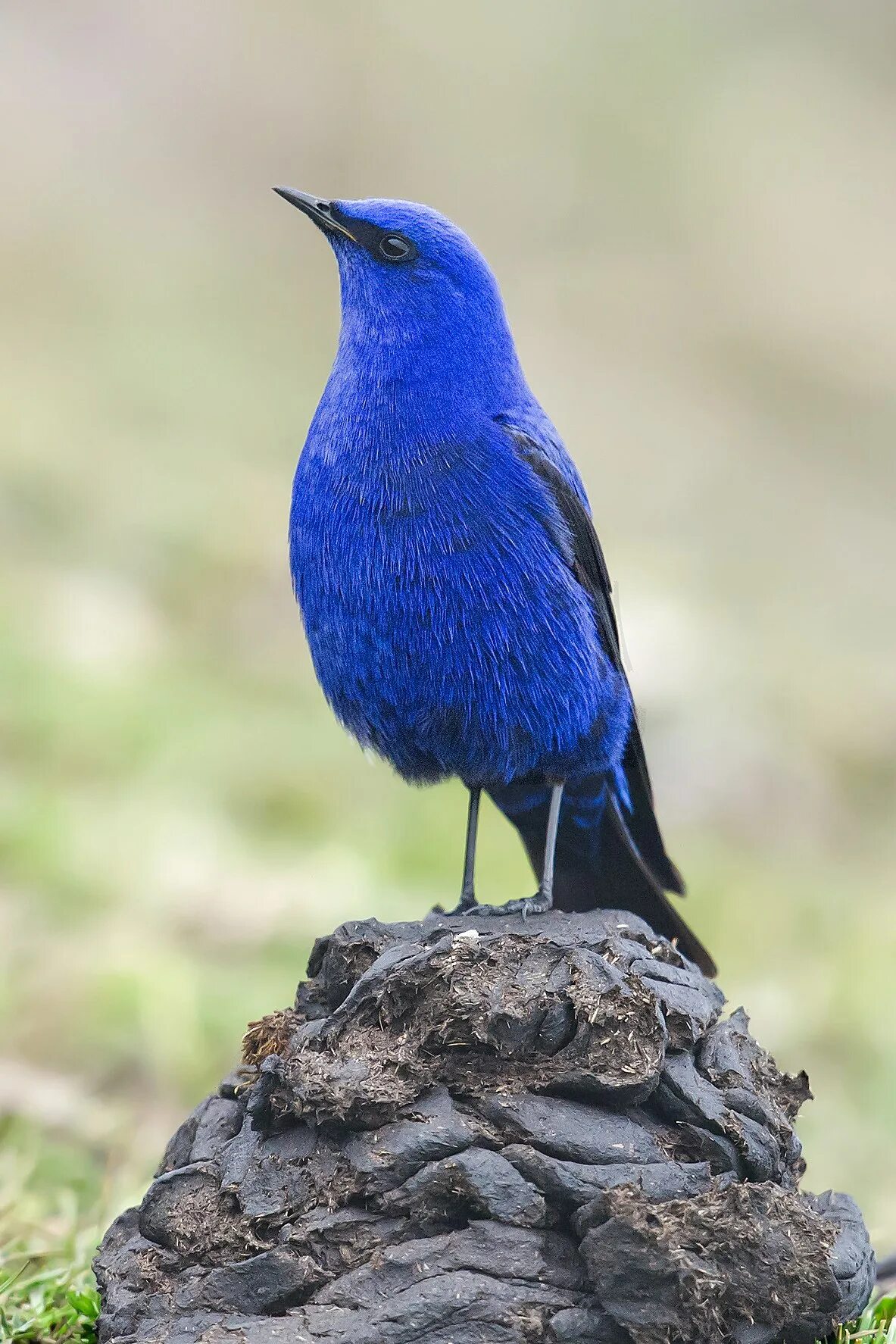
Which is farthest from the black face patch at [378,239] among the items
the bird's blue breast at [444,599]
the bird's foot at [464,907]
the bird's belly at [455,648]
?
the bird's foot at [464,907]

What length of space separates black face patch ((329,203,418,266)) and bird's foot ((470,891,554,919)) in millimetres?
1821

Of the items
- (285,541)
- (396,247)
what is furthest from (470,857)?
(285,541)

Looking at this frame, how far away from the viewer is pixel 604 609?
4457 mm

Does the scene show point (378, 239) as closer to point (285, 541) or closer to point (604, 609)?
point (604, 609)

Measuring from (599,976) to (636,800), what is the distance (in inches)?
52.1

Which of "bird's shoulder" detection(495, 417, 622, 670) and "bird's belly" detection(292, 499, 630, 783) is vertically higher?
"bird's shoulder" detection(495, 417, 622, 670)

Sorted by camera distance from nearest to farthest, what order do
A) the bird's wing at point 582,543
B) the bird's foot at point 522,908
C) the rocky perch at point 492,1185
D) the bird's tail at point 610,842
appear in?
the rocky perch at point 492,1185
the bird's foot at point 522,908
the bird's wing at point 582,543
the bird's tail at point 610,842

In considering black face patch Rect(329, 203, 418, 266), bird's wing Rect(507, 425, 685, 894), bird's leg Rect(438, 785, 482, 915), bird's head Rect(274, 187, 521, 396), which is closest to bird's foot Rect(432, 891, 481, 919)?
bird's leg Rect(438, 785, 482, 915)

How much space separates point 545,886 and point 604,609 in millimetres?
836

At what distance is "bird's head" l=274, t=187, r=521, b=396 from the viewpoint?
4285mm

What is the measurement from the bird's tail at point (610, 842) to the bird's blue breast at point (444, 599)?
0.32 meters

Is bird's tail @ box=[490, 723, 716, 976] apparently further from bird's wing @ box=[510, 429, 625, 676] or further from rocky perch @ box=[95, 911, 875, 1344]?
rocky perch @ box=[95, 911, 875, 1344]

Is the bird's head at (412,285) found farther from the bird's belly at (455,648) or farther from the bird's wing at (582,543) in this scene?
the bird's belly at (455,648)

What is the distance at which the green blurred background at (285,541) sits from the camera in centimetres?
678
